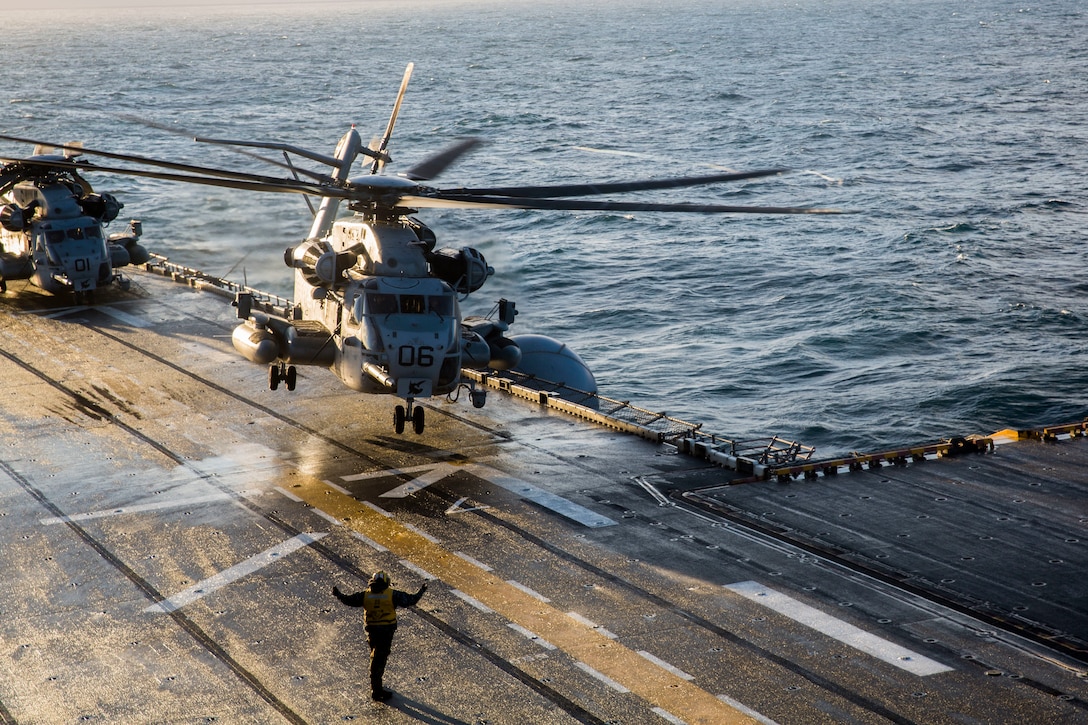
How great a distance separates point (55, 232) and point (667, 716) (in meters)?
32.0

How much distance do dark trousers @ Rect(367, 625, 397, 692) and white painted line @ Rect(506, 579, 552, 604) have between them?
12.7 feet

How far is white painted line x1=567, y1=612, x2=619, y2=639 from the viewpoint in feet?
59.1

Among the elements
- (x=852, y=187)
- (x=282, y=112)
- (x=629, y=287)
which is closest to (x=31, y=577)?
(x=629, y=287)

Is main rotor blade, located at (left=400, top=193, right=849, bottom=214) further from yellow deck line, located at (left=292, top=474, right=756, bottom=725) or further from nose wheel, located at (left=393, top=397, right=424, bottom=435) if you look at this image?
yellow deck line, located at (left=292, top=474, right=756, bottom=725)

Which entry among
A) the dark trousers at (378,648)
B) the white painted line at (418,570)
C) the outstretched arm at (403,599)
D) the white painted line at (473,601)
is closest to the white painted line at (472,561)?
the white painted line at (418,570)

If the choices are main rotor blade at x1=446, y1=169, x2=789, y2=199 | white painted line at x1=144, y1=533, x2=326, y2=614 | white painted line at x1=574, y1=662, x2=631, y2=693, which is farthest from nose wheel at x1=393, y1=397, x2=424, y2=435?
white painted line at x1=574, y1=662, x2=631, y2=693

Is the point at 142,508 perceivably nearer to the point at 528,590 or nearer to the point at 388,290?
the point at 388,290

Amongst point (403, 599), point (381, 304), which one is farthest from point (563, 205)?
point (403, 599)

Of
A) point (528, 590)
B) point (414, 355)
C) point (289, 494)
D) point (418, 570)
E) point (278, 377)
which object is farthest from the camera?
point (278, 377)

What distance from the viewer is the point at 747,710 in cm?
1576

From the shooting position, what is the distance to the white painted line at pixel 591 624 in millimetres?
18000

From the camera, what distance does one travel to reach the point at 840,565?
20812mm

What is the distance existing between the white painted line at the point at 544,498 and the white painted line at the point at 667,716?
7.04 m

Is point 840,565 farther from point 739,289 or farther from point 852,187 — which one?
Result: point 852,187
